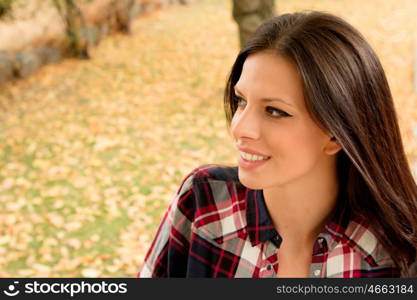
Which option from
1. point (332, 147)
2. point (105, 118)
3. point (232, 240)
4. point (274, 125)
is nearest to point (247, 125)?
point (274, 125)

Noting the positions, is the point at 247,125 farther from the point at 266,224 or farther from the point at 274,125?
the point at 266,224

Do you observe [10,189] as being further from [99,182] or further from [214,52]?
[214,52]

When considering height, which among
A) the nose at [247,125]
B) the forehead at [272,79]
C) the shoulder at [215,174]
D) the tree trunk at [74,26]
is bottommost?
the tree trunk at [74,26]

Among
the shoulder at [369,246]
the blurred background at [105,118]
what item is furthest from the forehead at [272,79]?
the blurred background at [105,118]

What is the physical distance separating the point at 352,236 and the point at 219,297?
1.35 feet

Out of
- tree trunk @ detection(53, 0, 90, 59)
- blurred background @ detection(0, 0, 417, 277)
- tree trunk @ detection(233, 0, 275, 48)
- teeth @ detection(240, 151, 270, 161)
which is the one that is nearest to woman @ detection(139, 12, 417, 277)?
teeth @ detection(240, 151, 270, 161)

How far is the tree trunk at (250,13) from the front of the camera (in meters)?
5.86

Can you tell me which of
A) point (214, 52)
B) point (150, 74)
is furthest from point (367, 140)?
point (214, 52)

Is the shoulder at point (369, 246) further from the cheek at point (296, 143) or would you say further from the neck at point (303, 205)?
the cheek at point (296, 143)

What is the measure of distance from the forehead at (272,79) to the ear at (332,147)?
0.50ft

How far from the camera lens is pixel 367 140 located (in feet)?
4.66

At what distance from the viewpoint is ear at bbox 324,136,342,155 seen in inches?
57.9

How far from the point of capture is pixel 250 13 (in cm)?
591

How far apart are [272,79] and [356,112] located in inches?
9.1
